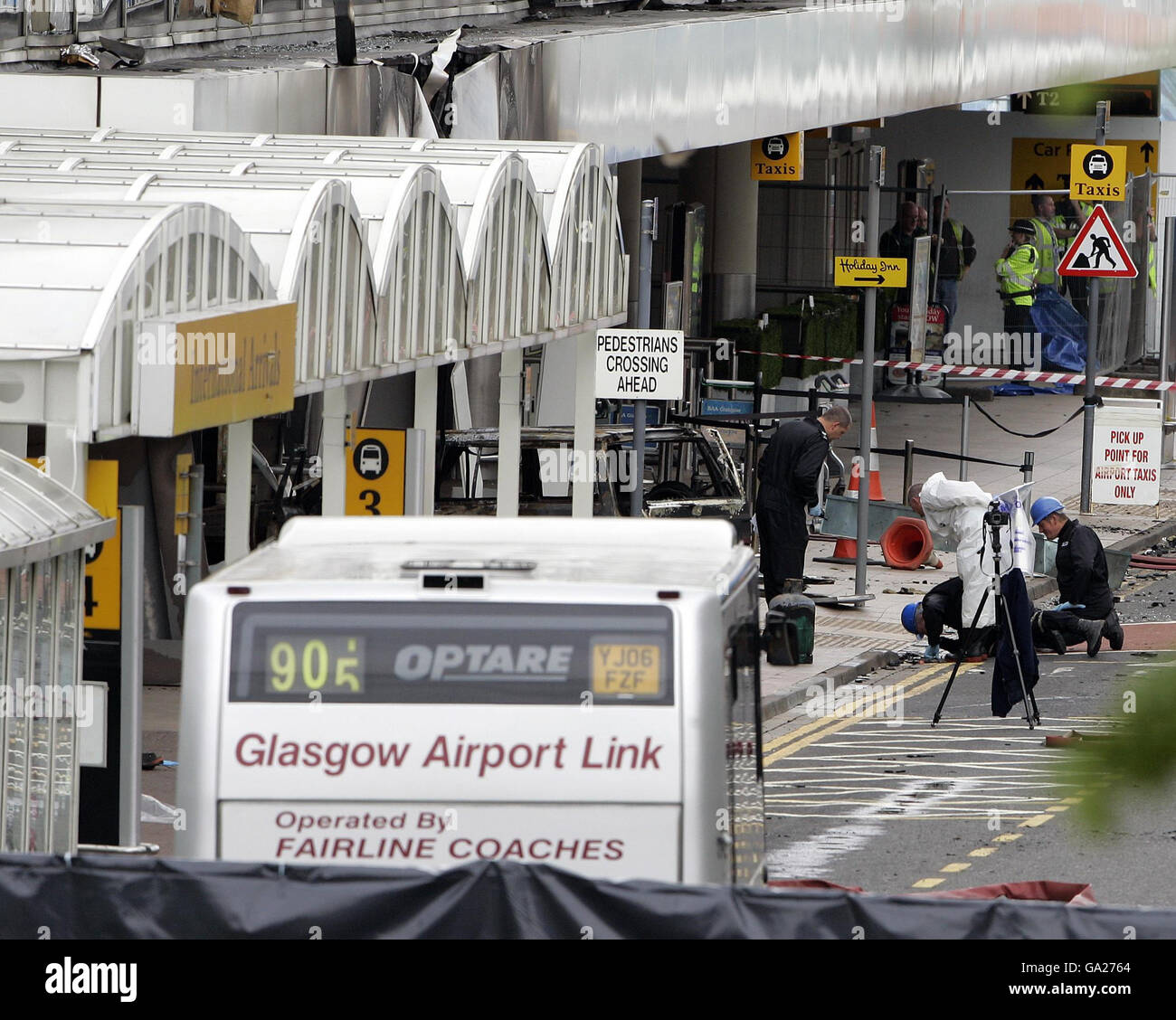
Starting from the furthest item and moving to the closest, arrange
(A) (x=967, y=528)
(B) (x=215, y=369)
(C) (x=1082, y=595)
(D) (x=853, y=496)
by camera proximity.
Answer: (D) (x=853, y=496)
(C) (x=1082, y=595)
(A) (x=967, y=528)
(B) (x=215, y=369)

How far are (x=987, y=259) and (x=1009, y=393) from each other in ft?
13.1

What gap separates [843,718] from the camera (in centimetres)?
1565

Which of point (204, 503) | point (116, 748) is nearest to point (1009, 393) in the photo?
point (204, 503)

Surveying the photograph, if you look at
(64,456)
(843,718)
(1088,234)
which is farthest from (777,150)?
(64,456)

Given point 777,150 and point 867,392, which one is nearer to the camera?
point 867,392

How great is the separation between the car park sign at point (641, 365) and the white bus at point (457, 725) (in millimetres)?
9446

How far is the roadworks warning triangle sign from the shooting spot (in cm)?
2355

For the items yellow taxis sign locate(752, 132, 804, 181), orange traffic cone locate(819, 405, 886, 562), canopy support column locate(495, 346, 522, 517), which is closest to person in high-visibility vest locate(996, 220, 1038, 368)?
yellow taxis sign locate(752, 132, 804, 181)

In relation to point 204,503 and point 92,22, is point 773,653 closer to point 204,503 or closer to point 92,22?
point 204,503

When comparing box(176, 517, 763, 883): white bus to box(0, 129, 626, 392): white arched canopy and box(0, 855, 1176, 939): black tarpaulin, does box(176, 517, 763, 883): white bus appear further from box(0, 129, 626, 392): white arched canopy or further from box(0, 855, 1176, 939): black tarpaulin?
box(0, 129, 626, 392): white arched canopy
